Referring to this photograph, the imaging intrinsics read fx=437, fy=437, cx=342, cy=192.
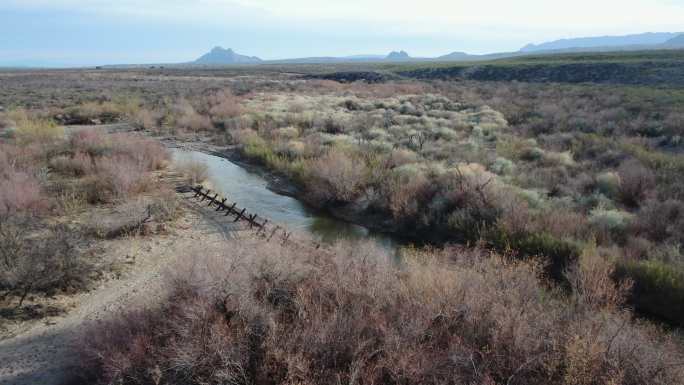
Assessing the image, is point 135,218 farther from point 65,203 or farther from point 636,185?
point 636,185

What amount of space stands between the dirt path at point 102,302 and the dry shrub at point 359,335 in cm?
90

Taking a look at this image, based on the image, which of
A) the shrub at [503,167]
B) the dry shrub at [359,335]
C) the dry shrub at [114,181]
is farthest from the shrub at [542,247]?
the dry shrub at [114,181]

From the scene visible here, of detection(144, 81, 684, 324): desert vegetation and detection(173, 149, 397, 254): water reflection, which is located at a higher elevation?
detection(144, 81, 684, 324): desert vegetation

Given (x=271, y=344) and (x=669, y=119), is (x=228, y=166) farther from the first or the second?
(x=669, y=119)

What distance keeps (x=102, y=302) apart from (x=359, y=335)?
5565 millimetres

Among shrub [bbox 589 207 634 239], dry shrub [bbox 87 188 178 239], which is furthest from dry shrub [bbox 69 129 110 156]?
shrub [bbox 589 207 634 239]

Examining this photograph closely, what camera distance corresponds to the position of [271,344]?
579 centimetres

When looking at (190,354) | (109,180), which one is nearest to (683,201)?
(190,354)

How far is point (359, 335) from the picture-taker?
20.2 feet

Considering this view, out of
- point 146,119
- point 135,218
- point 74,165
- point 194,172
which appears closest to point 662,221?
point 135,218

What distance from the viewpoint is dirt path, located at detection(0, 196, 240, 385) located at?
6660 mm

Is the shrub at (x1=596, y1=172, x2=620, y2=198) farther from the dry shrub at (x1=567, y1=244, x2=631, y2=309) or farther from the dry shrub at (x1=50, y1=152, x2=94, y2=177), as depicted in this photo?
the dry shrub at (x1=50, y1=152, x2=94, y2=177)

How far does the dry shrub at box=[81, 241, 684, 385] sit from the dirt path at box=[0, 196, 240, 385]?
901 mm

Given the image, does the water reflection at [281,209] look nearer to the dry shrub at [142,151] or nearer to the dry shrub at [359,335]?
the dry shrub at [142,151]
